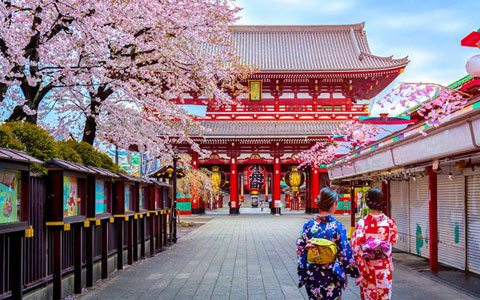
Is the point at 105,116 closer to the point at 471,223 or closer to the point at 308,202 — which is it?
the point at 471,223

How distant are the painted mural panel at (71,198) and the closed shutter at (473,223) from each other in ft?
23.1

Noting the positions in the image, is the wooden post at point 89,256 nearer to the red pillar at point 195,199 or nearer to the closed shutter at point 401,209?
the closed shutter at point 401,209

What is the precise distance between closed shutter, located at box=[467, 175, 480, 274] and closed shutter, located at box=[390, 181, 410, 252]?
3.35 m

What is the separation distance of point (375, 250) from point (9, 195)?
12.9 ft

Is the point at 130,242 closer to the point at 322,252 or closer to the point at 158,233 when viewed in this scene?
the point at 158,233

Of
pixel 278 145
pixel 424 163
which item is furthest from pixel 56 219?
pixel 278 145

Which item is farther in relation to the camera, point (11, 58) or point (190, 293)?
point (11, 58)

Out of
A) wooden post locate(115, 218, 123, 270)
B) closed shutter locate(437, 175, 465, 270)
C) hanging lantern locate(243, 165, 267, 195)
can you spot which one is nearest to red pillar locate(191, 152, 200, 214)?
hanging lantern locate(243, 165, 267, 195)

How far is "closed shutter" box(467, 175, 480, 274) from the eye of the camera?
903 cm

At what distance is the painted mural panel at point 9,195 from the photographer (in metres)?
5.05

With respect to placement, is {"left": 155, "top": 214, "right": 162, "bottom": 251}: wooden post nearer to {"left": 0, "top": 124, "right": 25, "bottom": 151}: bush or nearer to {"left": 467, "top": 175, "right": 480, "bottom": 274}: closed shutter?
{"left": 0, "top": 124, "right": 25, "bottom": 151}: bush

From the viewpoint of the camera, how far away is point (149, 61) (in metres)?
12.4

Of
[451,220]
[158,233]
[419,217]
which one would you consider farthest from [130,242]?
[451,220]

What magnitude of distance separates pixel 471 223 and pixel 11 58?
9159mm
